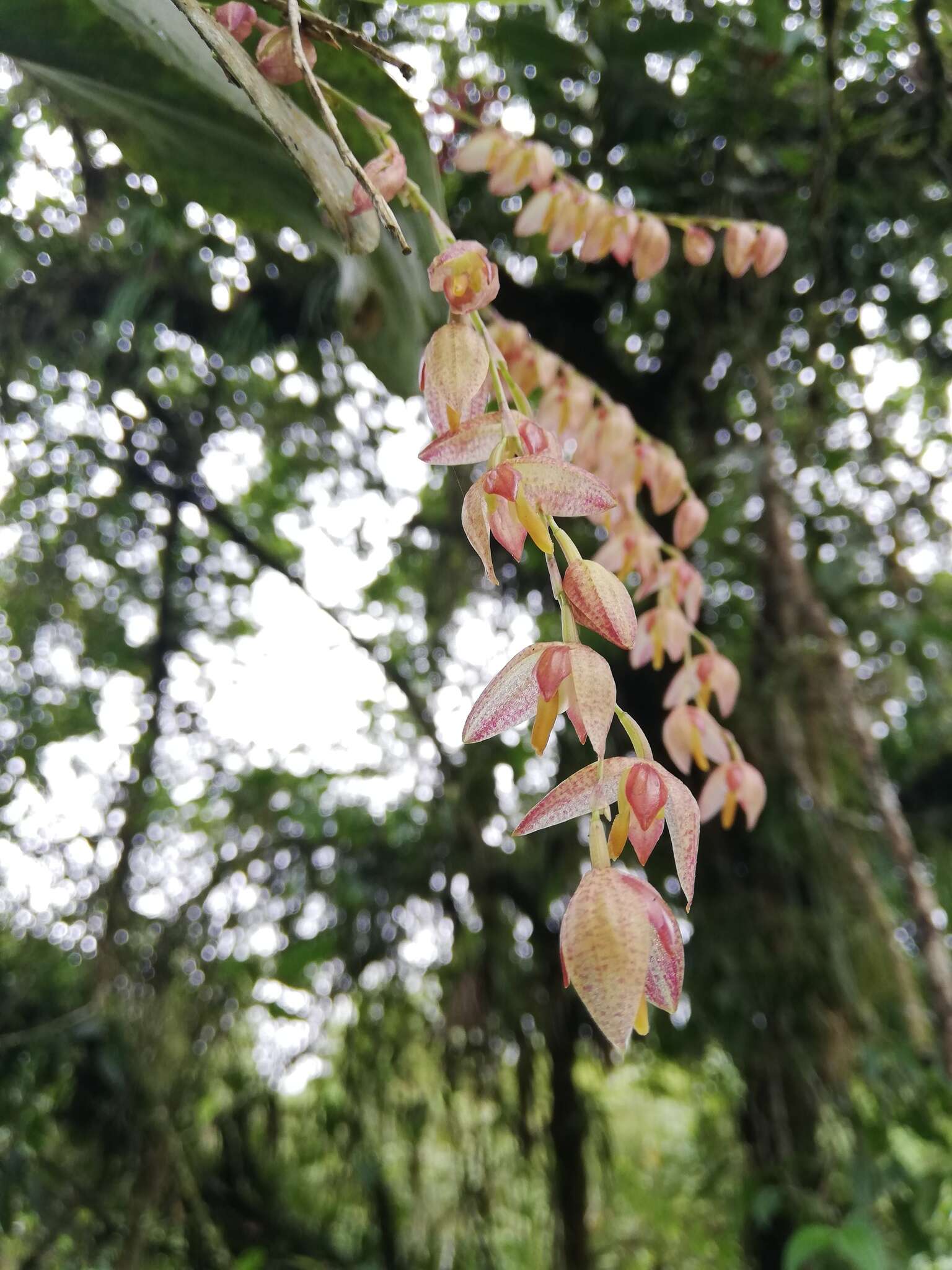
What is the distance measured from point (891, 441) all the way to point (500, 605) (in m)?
0.69

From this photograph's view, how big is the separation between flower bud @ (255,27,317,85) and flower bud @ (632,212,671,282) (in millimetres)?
304

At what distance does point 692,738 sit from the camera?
1.56 ft

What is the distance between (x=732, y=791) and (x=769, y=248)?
0.39 meters

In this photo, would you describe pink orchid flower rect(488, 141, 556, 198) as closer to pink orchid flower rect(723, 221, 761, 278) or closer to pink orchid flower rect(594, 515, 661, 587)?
pink orchid flower rect(723, 221, 761, 278)

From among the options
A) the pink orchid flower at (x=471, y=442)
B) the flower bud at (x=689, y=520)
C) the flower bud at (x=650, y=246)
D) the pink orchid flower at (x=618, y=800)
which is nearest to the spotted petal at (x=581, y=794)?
the pink orchid flower at (x=618, y=800)

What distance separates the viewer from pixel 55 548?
1335mm

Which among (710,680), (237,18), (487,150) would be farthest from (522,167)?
(710,680)

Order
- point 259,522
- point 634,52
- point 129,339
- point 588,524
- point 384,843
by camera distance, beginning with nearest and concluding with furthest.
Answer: point 634,52 < point 588,524 < point 129,339 < point 384,843 < point 259,522

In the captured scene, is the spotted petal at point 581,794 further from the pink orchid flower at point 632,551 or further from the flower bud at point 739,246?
the flower bud at point 739,246

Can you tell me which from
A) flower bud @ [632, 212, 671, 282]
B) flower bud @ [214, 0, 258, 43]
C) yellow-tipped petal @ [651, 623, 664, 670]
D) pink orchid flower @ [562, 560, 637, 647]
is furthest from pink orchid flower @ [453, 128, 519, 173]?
pink orchid flower @ [562, 560, 637, 647]

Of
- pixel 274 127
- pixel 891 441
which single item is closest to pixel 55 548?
pixel 274 127

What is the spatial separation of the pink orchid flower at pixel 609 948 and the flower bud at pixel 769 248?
50 cm

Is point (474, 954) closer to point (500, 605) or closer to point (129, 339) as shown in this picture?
point (500, 605)

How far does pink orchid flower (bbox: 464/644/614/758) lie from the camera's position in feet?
0.88
